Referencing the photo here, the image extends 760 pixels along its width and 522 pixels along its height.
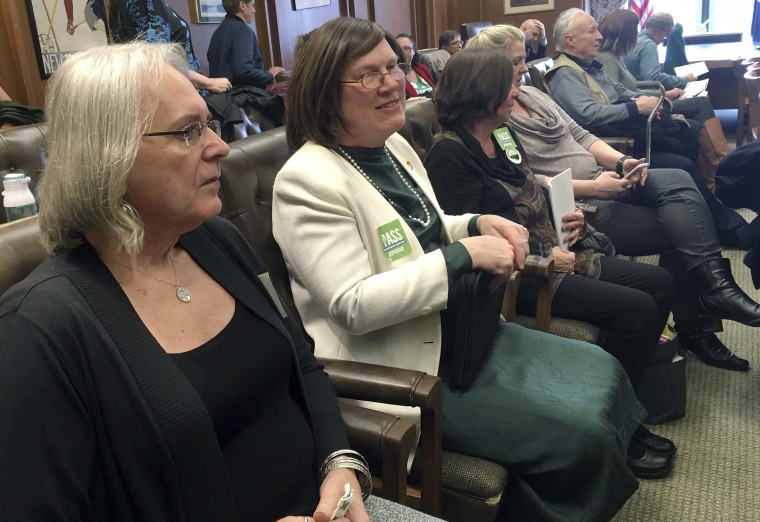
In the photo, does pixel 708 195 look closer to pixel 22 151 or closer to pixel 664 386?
pixel 664 386

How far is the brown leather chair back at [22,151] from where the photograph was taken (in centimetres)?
185

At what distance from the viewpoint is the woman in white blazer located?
1.35m

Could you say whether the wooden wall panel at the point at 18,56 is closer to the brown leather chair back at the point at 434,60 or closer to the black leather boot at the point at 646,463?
the brown leather chair back at the point at 434,60

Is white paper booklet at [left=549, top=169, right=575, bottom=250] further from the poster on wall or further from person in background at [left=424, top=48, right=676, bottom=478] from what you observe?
the poster on wall

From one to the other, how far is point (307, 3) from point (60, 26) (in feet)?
8.81

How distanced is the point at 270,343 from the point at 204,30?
14.4 feet

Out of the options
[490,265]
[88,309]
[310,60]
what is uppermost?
[310,60]

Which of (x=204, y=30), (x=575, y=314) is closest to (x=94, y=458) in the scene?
(x=575, y=314)

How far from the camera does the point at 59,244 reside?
898mm

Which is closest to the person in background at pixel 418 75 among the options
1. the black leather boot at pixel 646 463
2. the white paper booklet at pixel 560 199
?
the white paper booklet at pixel 560 199

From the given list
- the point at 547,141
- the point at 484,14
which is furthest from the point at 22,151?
the point at 484,14

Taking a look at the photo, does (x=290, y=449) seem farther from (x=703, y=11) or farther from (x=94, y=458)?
(x=703, y=11)

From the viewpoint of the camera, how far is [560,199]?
6.93 feet

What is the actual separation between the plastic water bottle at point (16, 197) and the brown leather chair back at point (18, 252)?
0.62 metres
